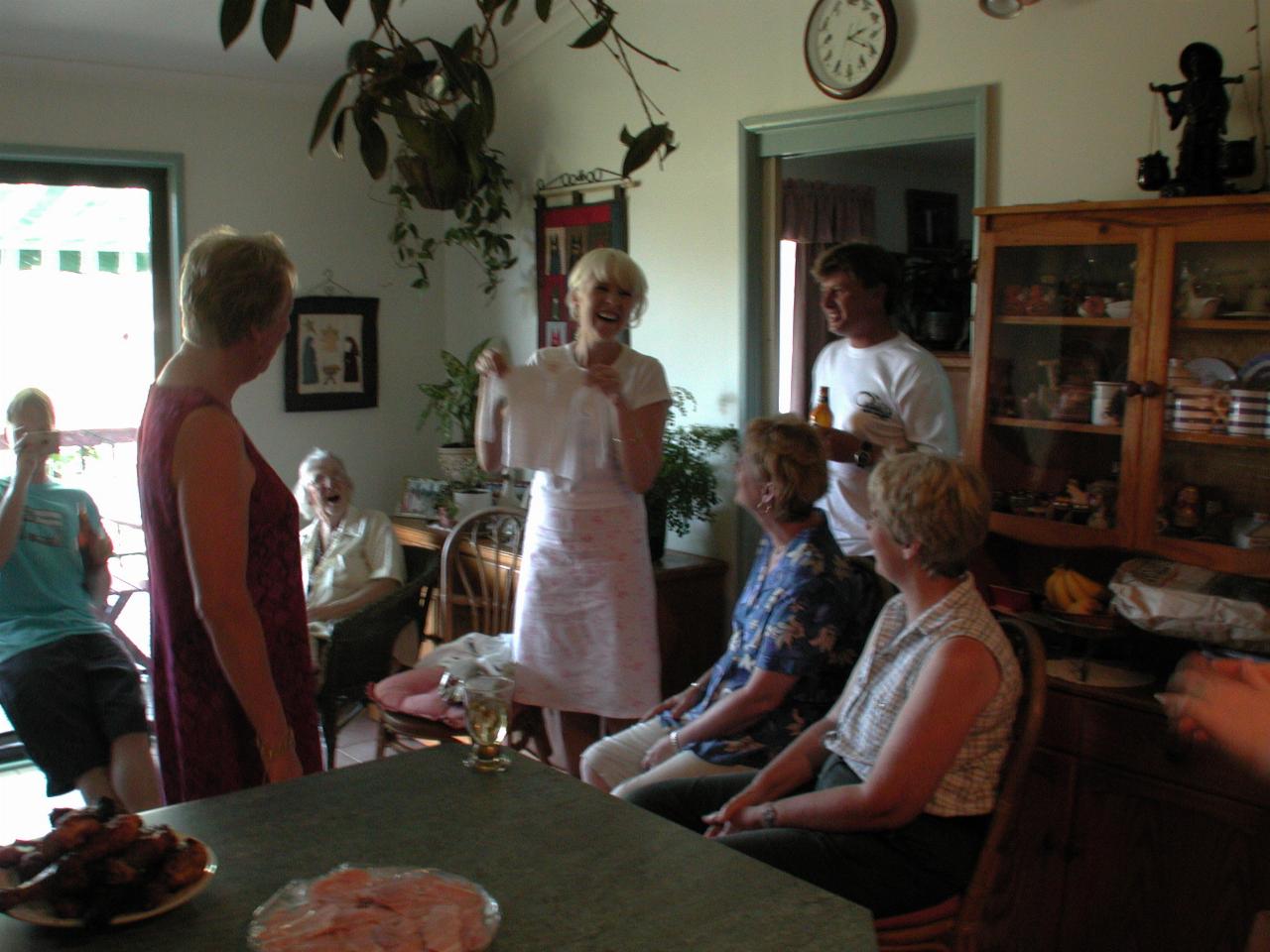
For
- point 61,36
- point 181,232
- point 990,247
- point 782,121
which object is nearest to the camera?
point 990,247

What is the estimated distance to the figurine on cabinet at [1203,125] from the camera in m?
2.50

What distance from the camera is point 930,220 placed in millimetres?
4762

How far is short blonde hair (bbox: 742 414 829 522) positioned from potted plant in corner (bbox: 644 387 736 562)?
3.96 ft

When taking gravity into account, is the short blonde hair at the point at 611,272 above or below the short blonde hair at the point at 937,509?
above

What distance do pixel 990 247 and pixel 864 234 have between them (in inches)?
74.9

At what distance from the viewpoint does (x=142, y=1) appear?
149 inches

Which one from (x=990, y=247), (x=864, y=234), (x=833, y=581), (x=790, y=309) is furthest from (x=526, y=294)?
(x=833, y=581)

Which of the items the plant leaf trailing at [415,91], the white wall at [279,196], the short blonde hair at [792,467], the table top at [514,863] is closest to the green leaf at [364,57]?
the plant leaf trailing at [415,91]

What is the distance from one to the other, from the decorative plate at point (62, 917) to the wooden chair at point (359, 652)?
87.5 inches

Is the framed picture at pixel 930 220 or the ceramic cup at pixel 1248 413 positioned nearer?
the ceramic cup at pixel 1248 413

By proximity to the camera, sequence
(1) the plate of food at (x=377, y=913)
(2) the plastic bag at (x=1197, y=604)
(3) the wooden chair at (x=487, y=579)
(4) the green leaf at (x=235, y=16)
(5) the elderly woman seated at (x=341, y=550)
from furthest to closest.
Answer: (5) the elderly woman seated at (x=341, y=550) → (3) the wooden chair at (x=487, y=579) → (2) the plastic bag at (x=1197, y=604) → (1) the plate of food at (x=377, y=913) → (4) the green leaf at (x=235, y=16)

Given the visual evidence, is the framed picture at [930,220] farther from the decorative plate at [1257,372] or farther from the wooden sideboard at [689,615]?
the decorative plate at [1257,372]

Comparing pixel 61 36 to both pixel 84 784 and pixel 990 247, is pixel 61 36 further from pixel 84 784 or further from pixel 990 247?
pixel 990 247

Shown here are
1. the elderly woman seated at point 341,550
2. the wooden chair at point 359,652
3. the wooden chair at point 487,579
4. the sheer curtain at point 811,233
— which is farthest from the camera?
the sheer curtain at point 811,233
